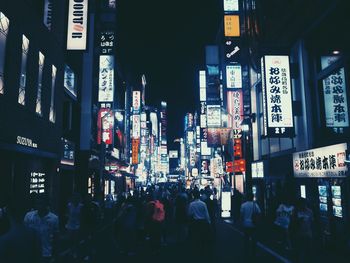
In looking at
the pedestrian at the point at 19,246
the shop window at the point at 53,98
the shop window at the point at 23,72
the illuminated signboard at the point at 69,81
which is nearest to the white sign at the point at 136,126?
the illuminated signboard at the point at 69,81

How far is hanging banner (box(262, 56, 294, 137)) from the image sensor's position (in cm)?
1786

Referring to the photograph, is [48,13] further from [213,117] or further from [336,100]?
[213,117]

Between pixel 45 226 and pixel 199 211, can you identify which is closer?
pixel 45 226

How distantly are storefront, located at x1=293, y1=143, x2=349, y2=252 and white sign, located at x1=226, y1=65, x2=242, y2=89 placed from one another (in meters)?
15.8

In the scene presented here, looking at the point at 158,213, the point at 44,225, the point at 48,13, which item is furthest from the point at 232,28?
the point at 44,225

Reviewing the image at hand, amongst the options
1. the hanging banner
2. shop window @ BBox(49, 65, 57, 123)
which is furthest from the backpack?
shop window @ BBox(49, 65, 57, 123)

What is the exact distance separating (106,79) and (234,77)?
10961 millimetres

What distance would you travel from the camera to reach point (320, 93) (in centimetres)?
1756

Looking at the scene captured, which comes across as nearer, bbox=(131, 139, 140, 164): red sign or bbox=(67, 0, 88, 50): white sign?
bbox=(67, 0, 88, 50): white sign

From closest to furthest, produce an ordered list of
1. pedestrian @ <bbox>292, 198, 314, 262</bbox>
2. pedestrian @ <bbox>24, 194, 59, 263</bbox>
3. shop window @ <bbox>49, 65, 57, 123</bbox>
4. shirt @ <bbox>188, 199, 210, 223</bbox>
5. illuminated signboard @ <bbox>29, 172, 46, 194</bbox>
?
pedestrian @ <bbox>24, 194, 59, 263</bbox> → pedestrian @ <bbox>292, 198, 314, 262</bbox> → shirt @ <bbox>188, 199, 210, 223</bbox> → illuminated signboard @ <bbox>29, 172, 46, 194</bbox> → shop window @ <bbox>49, 65, 57, 123</bbox>

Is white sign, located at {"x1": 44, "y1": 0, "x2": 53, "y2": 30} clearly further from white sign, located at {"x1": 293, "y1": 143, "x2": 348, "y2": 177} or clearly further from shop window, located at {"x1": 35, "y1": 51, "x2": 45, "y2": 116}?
white sign, located at {"x1": 293, "y1": 143, "x2": 348, "y2": 177}

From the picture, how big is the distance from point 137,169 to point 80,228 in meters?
58.9

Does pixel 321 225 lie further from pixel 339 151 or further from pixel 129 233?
pixel 129 233

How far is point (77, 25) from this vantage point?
1967 cm
